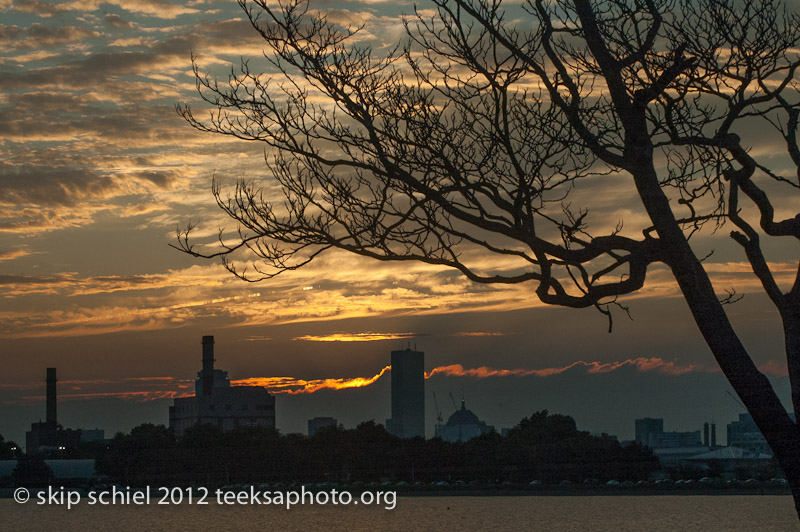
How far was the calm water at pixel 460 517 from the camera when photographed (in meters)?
122

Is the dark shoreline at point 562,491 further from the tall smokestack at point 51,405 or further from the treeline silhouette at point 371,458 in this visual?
the tall smokestack at point 51,405

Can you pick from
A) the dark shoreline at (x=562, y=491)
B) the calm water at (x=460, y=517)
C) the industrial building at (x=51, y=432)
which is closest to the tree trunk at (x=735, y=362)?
the calm water at (x=460, y=517)

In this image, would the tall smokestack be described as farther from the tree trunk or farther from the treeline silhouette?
the tree trunk

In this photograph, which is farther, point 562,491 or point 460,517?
point 562,491

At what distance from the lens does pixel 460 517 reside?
14375cm

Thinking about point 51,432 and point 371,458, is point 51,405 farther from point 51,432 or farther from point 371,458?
point 371,458

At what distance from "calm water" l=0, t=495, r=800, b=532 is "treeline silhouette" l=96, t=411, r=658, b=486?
5743 millimetres

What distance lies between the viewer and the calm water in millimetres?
122500

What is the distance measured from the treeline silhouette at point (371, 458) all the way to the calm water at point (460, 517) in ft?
18.8

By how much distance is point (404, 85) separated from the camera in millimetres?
10578

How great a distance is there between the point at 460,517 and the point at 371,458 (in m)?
15.2

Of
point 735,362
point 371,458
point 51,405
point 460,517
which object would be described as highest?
point 735,362

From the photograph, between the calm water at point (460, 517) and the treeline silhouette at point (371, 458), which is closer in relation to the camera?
the calm water at point (460, 517)

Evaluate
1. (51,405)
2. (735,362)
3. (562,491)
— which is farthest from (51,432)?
(735,362)
